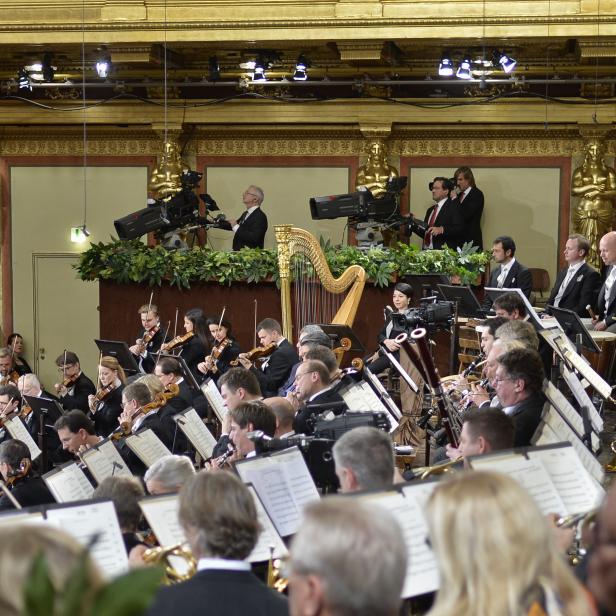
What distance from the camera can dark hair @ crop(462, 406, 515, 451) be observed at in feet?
15.4

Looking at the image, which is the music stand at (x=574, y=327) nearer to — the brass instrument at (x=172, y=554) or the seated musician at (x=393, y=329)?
the seated musician at (x=393, y=329)

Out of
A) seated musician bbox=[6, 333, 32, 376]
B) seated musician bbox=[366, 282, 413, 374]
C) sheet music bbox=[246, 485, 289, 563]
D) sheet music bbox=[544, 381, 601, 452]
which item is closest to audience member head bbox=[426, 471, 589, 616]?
sheet music bbox=[246, 485, 289, 563]

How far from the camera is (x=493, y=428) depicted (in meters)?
4.68

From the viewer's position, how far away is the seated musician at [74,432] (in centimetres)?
726

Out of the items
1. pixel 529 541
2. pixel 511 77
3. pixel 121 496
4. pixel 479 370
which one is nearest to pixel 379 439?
pixel 121 496

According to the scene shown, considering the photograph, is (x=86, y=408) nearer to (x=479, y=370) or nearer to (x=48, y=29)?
(x=479, y=370)

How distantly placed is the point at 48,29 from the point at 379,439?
9927mm

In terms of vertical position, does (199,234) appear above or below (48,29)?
below

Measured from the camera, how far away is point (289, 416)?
20.8 feet

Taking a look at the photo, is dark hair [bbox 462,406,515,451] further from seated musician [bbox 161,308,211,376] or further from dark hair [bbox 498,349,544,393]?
seated musician [bbox 161,308,211,376]

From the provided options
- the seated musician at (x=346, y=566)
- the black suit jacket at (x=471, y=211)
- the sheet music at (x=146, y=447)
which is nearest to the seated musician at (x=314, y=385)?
the sheet music at (x=146, y=447)

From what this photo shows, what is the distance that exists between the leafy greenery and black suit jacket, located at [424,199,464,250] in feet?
4.78

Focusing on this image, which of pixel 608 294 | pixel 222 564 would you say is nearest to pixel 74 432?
pixel 222 564

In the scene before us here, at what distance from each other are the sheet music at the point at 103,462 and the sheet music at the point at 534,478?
103 inches
